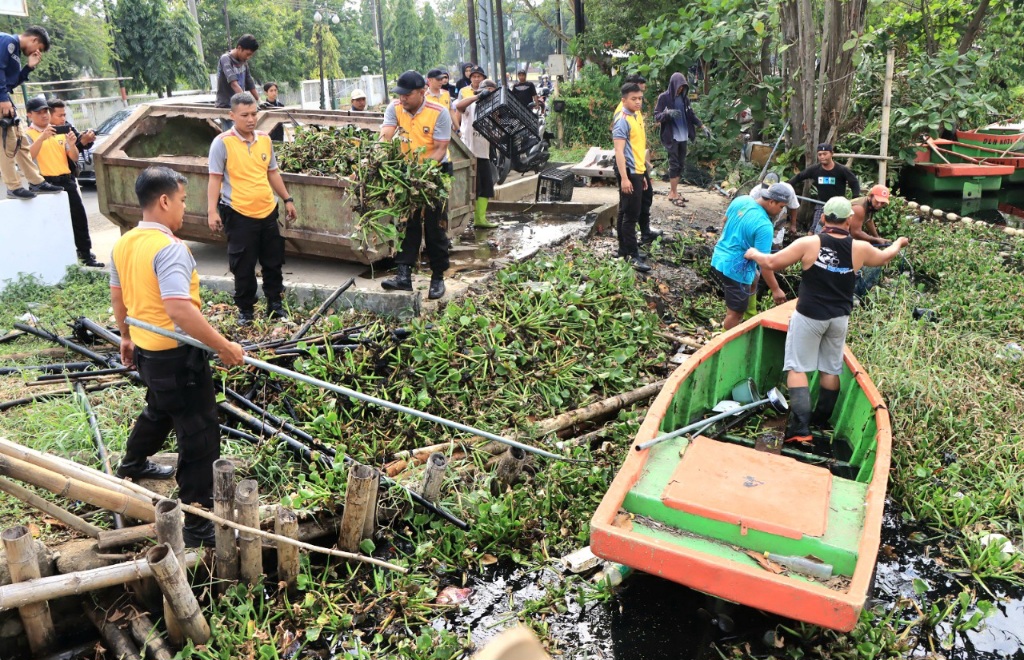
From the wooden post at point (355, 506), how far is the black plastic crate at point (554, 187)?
8.47 metres

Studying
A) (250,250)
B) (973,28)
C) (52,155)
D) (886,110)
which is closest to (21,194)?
(52,155)

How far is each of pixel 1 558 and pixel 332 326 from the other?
2.95 meters

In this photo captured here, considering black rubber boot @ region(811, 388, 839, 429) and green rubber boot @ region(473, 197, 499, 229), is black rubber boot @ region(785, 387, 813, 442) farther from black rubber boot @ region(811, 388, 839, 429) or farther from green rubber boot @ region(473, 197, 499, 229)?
green rubber boot @ region(473, 197, 499, 229)

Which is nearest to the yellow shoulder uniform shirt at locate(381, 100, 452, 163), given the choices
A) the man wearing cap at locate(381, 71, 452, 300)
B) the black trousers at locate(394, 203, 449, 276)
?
the man wearing cap at locate(381, 71, 452, 300)

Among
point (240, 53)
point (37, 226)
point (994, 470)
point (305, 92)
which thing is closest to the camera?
point (994, 470)

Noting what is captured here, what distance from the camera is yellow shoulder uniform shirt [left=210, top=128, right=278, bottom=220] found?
5.89 meters

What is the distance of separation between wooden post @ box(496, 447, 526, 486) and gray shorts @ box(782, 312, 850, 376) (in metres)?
2.12

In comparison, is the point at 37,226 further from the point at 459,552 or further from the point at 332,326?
the point at 459,552

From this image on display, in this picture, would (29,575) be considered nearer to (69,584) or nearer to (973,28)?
(69,584)

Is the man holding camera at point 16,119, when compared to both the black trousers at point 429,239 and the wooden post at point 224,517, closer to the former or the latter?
the black trousers at point 429,239

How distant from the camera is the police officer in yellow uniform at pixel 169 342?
3.64m

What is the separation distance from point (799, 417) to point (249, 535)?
378cm

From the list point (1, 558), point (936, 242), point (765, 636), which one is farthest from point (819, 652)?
point (936, 242)

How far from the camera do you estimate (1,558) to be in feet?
11.2
